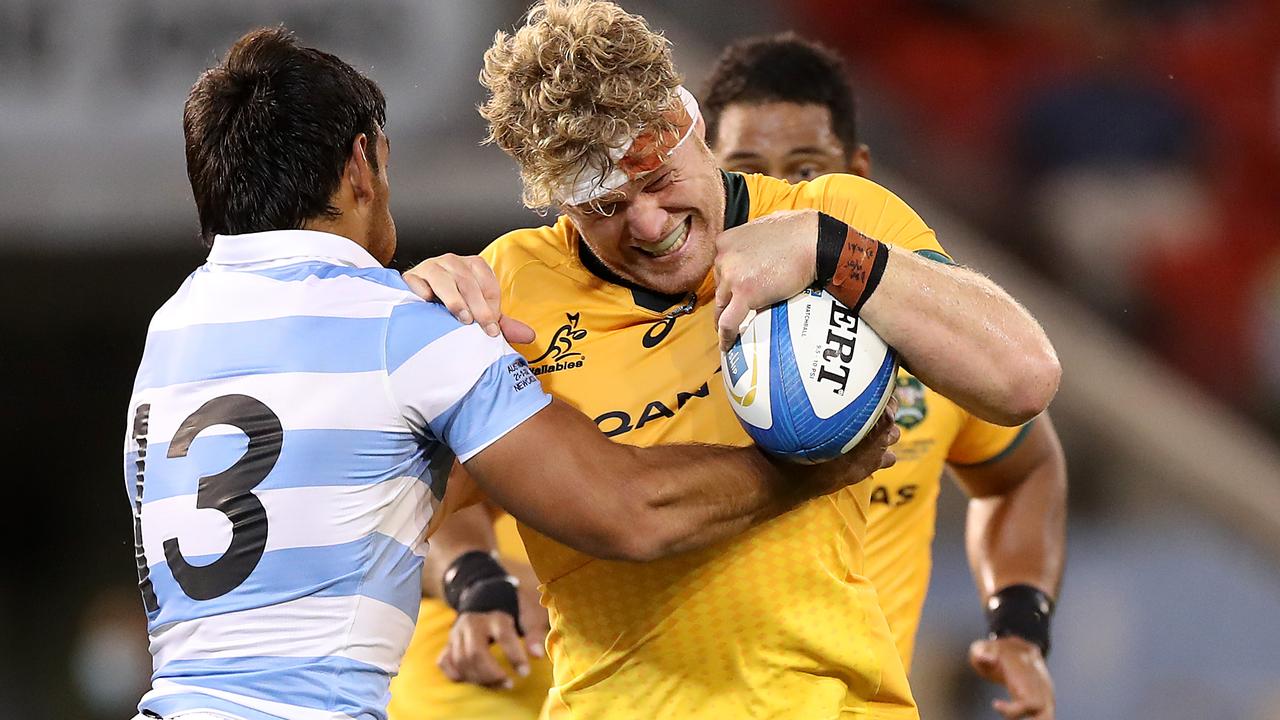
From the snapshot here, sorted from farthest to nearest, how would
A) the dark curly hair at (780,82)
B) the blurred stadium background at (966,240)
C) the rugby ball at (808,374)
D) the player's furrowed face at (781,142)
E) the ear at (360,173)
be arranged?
the blurred stadium background at (966,240) < the dark curly hair at (780,82) < the player's furrowed face at (781,142) < the ear at (360,173) < the rugby ball at (808,374)

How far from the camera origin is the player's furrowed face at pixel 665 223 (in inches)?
94.9

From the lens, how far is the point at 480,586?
126 inches

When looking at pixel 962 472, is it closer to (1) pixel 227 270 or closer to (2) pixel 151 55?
(1) pixel 227 270

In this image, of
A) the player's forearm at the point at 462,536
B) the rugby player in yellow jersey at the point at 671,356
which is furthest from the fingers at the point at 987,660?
the player's forearm at the point at 462,536

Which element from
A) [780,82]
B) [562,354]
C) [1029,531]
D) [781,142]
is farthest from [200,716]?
[780,82]

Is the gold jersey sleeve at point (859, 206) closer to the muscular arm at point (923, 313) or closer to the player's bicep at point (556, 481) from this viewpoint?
the muscular arm at point (923, 313)

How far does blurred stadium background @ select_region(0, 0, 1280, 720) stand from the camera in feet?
22.0

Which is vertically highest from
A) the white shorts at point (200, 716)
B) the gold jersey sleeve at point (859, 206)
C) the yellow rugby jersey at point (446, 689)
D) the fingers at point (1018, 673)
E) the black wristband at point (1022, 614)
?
the gold jersey sleeve at point (859, 206)

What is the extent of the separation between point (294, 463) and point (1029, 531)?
199 centimetres

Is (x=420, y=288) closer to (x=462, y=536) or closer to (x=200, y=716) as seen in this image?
(x=200, y=716)

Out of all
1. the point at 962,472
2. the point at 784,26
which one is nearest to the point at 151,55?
the point at 784,26

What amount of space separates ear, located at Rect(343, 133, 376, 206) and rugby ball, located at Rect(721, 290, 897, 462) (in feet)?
2.00

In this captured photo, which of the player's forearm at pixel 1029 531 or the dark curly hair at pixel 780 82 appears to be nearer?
the player's forearm at pixel 1029 531

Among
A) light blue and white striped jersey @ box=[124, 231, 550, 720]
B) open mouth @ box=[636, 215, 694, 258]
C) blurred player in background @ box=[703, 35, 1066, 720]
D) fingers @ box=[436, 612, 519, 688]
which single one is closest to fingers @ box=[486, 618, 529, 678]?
fingers @ box=[436, 612, 519, 688]
